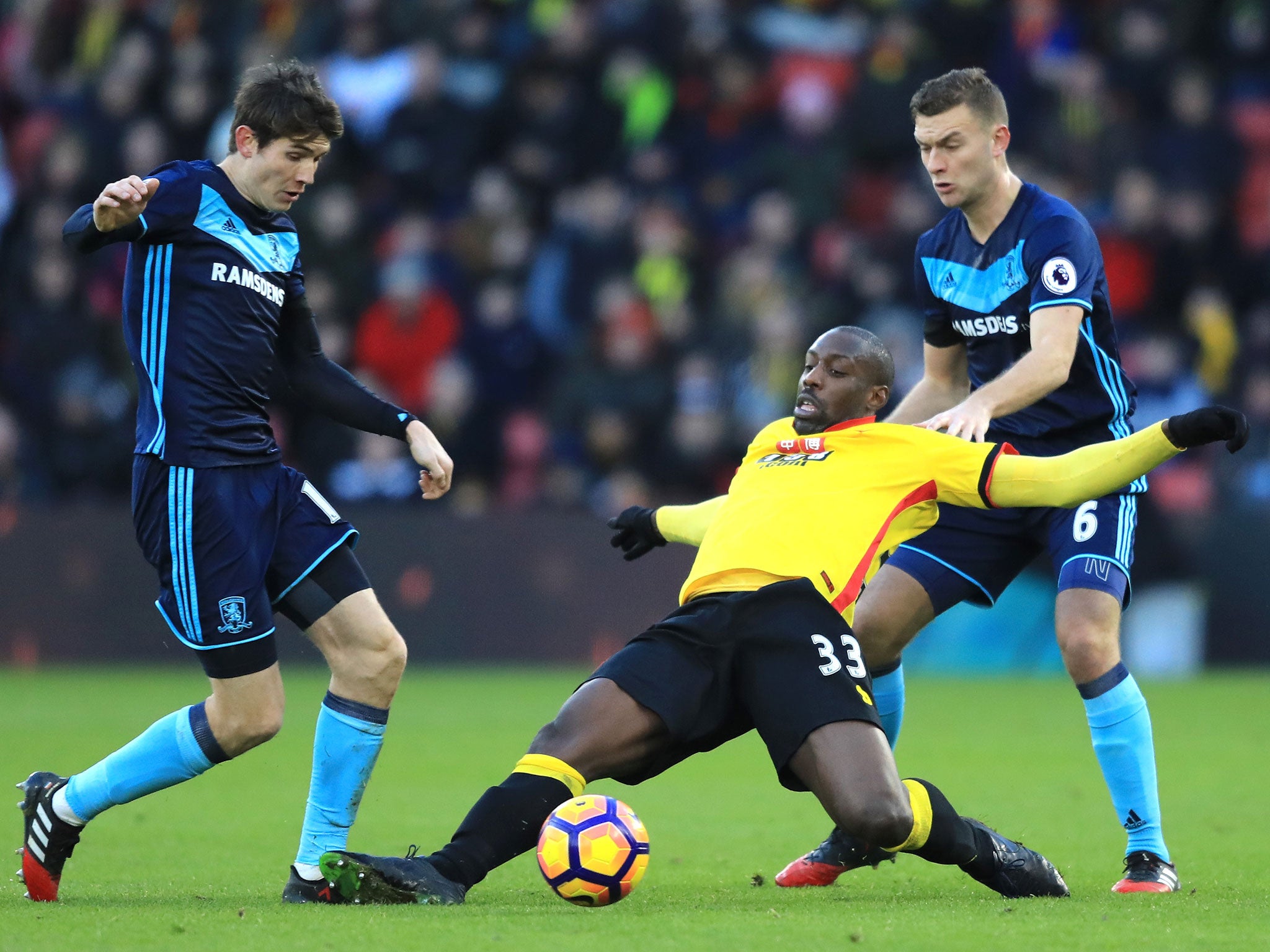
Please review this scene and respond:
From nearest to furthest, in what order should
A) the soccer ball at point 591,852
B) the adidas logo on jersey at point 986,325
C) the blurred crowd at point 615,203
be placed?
1. the soccer ball at point 591,852
2. the adidas logo on jersey at point 986,325
3. the blurred crowd at point 615,203

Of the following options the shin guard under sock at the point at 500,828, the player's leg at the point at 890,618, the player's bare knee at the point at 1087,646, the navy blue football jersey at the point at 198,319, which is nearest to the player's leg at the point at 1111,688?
the player's bare knee at the point at 1087,646

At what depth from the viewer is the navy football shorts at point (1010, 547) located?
5.87 m

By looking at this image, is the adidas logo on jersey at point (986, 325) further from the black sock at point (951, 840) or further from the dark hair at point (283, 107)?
the dark hair at point (283, 107)

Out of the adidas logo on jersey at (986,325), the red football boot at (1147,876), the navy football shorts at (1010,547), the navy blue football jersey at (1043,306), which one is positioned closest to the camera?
the red football boot at (1147,876)

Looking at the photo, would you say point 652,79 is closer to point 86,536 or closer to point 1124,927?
point 86,536

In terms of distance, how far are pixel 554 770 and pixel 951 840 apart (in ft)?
3.85

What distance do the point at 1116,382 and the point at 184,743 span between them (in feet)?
10.8

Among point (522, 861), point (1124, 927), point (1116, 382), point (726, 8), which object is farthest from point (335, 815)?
point (726, 8)

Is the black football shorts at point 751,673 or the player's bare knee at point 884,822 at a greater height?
the black football shorts at point 751,673

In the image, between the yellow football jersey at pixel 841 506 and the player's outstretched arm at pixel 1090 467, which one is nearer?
the player's outstretched arm at pixel 1090 467

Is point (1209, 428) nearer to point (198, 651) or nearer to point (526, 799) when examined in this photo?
point (526, 799)

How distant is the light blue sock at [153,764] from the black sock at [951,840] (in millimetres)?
2095

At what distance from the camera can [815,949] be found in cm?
429

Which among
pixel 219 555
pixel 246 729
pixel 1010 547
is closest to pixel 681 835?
pixel 1010 547
